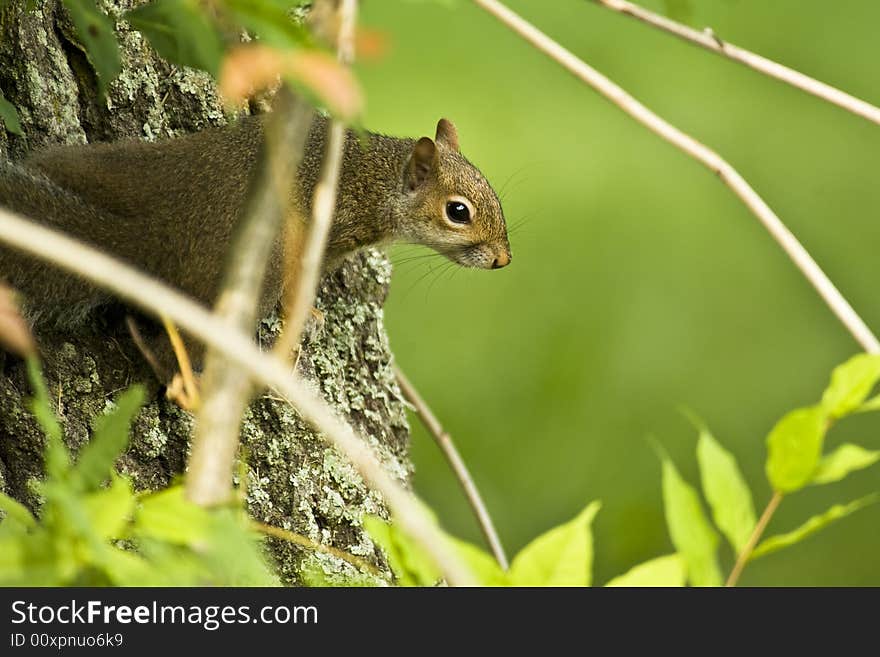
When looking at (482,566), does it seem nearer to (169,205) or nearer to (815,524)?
(815,524)

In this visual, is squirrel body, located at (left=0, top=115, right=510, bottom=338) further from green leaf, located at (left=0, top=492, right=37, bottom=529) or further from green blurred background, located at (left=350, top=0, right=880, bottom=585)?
green blurred background, located at (left=350, top=0, right=880, bottom=585)

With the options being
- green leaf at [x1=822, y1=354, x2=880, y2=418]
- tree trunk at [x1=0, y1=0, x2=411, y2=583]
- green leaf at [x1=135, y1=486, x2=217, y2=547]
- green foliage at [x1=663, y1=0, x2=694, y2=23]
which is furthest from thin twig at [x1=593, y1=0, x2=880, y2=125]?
tree trunk at [x1=0, y1=0, x2=411, y2=583]

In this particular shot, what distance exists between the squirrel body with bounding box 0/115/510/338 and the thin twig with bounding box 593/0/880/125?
606 millimetres

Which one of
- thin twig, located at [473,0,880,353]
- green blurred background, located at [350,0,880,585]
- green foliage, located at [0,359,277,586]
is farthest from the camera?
green blurred background, located at [350,0,880,585]

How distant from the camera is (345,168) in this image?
7.95 ft

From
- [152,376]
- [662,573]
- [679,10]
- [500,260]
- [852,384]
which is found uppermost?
[500,260]

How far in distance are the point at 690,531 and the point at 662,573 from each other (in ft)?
0.12

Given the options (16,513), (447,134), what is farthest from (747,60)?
(447,134)

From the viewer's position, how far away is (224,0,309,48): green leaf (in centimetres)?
72

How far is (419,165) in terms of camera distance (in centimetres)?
255
